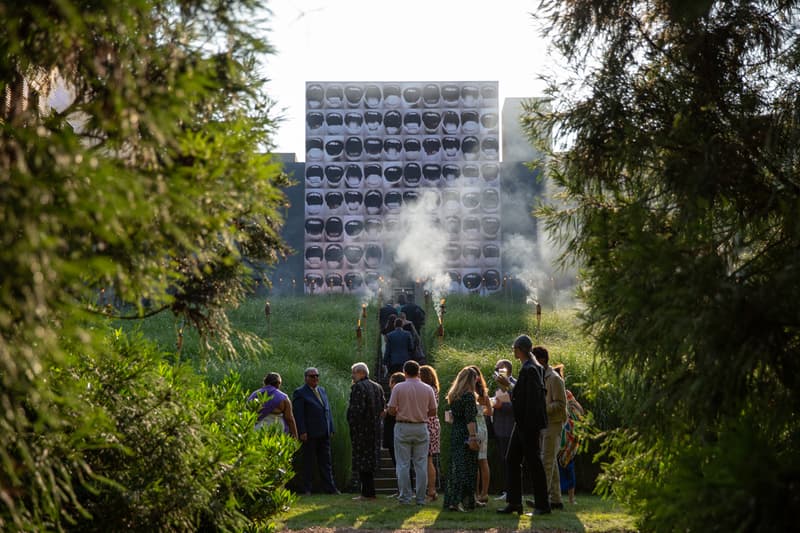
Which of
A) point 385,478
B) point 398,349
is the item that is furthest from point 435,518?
point 398,349

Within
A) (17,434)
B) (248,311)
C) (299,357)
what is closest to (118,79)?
(17,434)

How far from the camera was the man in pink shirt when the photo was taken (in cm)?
991

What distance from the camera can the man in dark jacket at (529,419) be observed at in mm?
9039

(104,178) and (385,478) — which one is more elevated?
(104,178)

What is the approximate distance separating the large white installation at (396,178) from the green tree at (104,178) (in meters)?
34.3

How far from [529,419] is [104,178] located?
6504 millimetres

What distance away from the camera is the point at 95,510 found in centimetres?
504

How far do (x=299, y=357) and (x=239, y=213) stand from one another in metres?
16.1

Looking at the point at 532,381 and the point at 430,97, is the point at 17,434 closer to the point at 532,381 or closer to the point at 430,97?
the point at 532,381

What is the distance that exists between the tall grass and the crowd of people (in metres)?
0.83

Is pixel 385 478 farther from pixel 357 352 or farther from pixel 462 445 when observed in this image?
pixel 357 352

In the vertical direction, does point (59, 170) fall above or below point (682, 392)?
above

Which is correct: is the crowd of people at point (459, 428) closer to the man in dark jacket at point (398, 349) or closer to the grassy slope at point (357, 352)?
the grassy slope at point (357, 352)

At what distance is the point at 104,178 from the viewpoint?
3189 mm
